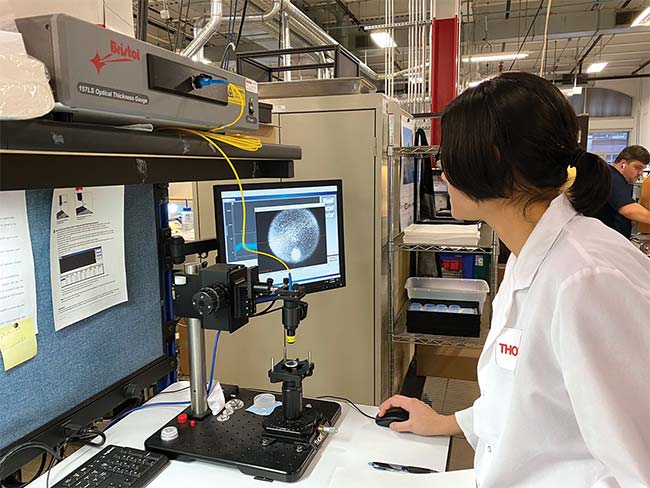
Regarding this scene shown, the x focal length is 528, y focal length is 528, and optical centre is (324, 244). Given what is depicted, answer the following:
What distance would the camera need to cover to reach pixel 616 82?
10258mm

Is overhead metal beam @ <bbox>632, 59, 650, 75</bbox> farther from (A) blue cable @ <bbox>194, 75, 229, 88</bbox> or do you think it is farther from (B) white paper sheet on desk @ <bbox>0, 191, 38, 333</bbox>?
(B) white paper sheet on desk @ <bbox>0, 191, 38, 333</bbox>

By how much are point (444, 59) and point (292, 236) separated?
2.49 meters

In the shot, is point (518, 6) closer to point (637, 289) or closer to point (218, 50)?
point (218, 50)

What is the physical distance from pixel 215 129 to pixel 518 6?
6727 mm

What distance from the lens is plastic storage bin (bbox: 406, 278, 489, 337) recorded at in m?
2.10

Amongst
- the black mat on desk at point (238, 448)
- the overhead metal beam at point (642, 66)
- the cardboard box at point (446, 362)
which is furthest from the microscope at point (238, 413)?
the overhead metal beam at point (642, 66)

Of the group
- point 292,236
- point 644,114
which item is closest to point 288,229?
point 292,236

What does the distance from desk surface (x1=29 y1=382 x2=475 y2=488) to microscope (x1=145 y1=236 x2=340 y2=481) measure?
24 millimetres

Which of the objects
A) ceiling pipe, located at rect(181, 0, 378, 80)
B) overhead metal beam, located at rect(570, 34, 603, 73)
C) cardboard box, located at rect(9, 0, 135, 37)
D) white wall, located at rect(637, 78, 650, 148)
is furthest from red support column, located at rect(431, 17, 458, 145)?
white wall, located at rect(637, 78, 650, 148)

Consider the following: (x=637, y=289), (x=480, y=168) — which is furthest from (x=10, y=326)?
(x=637, y=289)

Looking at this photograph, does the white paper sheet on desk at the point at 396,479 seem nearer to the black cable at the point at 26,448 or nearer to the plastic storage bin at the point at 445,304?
the black cable at the point at 26,448

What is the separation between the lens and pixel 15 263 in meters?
0.90

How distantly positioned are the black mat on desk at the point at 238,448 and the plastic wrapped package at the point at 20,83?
2.39 ft

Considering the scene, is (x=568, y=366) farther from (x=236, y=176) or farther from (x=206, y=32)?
(x=206, y=32)
